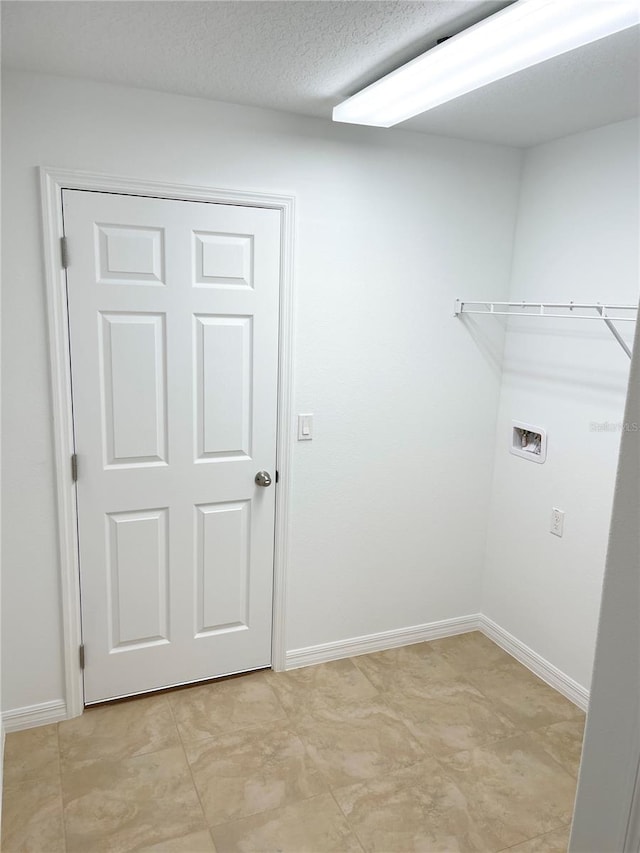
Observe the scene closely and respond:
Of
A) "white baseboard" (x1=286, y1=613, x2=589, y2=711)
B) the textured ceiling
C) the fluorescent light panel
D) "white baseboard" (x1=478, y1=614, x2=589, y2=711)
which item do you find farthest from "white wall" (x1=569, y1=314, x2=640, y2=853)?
"white baseboard" (x1=286, y1=613, x2=589, y2=711)

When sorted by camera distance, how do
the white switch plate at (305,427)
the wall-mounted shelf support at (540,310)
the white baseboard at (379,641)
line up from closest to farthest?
the wall-mounted shelf support at (540,310) < the white switch plate at (305,427) < the white baseboard at (379,641)

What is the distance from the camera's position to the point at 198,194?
7.98 feet

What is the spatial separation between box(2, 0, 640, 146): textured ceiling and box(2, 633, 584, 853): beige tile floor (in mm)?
2418

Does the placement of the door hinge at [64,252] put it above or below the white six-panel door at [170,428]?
above

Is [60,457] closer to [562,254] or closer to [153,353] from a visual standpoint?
[153,353]

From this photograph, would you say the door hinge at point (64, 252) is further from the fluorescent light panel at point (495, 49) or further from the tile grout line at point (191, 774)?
the tile grout line at point (191, 774)

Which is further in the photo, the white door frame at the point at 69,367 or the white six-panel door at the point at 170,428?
the white six-panel door at the point at 170,428

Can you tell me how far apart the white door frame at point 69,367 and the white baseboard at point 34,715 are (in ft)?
0.12

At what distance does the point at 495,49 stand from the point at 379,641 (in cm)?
256

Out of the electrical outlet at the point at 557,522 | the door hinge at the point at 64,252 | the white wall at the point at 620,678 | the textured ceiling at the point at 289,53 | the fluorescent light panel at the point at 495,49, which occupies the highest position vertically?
the textured ceiling at the point at 289,53

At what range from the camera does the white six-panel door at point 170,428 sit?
239cm

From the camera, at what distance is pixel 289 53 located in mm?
1883

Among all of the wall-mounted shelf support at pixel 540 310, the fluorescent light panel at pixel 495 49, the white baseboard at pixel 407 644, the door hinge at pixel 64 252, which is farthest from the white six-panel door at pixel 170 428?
the wall-mounted shelf support at pixel 540 310

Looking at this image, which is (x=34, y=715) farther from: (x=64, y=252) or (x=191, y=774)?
(x=64, y=252)
